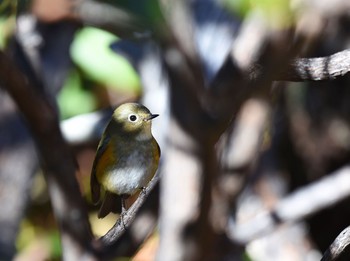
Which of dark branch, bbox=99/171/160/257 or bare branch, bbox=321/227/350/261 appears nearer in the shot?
dark branch, bbox=99/171/160/257

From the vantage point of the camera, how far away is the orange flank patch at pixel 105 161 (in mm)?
1607

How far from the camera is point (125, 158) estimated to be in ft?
5.22

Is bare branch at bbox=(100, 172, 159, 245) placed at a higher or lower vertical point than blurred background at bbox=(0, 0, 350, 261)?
higher

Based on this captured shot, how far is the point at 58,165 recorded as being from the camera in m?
1.40

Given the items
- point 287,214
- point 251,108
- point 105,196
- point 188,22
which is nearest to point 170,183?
point 188,22

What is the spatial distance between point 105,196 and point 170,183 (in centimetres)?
64

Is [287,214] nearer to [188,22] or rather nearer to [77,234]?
[77,234]

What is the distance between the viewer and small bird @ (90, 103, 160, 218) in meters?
1.50

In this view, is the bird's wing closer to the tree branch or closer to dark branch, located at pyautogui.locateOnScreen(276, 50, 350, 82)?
the tree branch

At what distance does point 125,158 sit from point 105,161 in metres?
0.05

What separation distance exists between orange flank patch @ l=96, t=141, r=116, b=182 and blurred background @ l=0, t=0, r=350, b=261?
0.05 metres

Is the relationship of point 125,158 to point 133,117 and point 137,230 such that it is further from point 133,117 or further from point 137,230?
point 137,230

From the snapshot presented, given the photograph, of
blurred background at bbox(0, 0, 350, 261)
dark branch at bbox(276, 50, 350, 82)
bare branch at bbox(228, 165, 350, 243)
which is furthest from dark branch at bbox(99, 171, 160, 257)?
bare branch at bbox(228, 165, 350, 243)

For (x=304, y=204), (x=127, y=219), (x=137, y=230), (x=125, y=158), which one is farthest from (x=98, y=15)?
(x=137, y=230)
